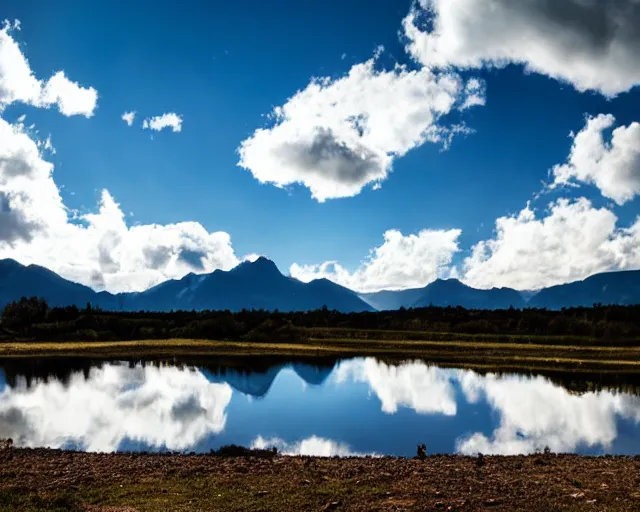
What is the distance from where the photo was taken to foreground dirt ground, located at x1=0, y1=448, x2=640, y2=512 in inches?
846

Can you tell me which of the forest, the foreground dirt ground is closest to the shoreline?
the forest

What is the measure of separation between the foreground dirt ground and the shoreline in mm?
68939

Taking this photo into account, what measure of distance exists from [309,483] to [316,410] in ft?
105

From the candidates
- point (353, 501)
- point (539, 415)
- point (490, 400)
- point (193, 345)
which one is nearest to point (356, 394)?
point (490, 400)

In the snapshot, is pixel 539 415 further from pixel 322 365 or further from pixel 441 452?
pixel 322 365

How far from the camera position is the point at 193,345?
12975 centimetres

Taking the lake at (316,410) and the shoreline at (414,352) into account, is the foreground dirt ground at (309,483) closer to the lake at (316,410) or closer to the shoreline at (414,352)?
the lake at (316,410)

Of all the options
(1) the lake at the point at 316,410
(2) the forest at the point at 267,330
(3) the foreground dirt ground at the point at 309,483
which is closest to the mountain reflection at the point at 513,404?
(1) the lake at the point at 316,410

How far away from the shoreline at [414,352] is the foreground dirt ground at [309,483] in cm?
6894

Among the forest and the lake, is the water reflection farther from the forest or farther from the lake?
the forest

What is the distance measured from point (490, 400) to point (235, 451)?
37855 mm

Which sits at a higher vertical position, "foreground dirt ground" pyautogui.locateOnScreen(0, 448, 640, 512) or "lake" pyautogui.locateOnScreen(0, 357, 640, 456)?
"foreground dirt ground" pyautogui.locateOnScreen(0, 448, 640, 512)

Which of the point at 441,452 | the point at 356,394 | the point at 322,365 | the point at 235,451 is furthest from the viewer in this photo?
the point at 322,365

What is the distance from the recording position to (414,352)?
12288 centimetres
